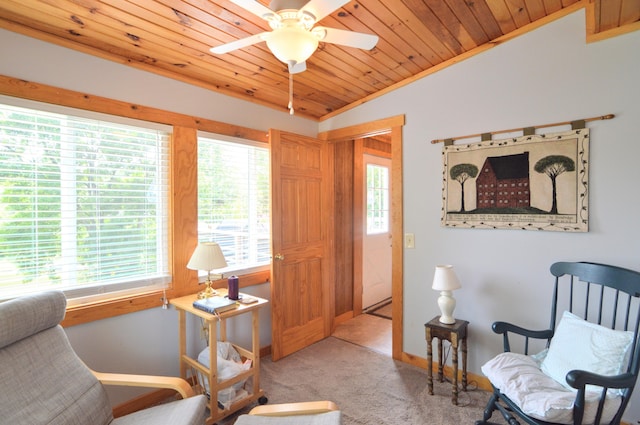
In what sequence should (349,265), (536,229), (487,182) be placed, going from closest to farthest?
1. (536,229)
2. (487,182)
3. (349,265)

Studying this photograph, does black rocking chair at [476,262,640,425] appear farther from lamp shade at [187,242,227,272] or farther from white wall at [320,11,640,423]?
lamp shade at [187,242,227,272]

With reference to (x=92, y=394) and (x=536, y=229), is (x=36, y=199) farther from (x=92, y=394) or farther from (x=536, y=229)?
(x=536, y=229)

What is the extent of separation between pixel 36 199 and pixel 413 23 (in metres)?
2.50

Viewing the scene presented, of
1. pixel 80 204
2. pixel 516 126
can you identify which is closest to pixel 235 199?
pixel 80 204

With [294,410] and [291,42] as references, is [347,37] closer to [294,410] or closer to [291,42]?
[291,42]

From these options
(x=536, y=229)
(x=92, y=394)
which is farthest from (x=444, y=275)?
(x=92, y=394)

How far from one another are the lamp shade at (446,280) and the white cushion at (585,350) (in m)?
0.65

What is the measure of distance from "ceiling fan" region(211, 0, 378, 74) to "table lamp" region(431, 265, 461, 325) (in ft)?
5.55

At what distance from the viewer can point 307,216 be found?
10.7 ft

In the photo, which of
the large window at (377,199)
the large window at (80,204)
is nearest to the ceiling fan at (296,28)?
the large window at (80,204)

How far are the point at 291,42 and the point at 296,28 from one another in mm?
64

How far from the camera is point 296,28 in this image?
1.43m

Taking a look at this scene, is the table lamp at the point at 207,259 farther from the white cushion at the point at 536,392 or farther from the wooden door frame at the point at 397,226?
the white cushion at the point at 536,392

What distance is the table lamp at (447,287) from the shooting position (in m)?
2.43
